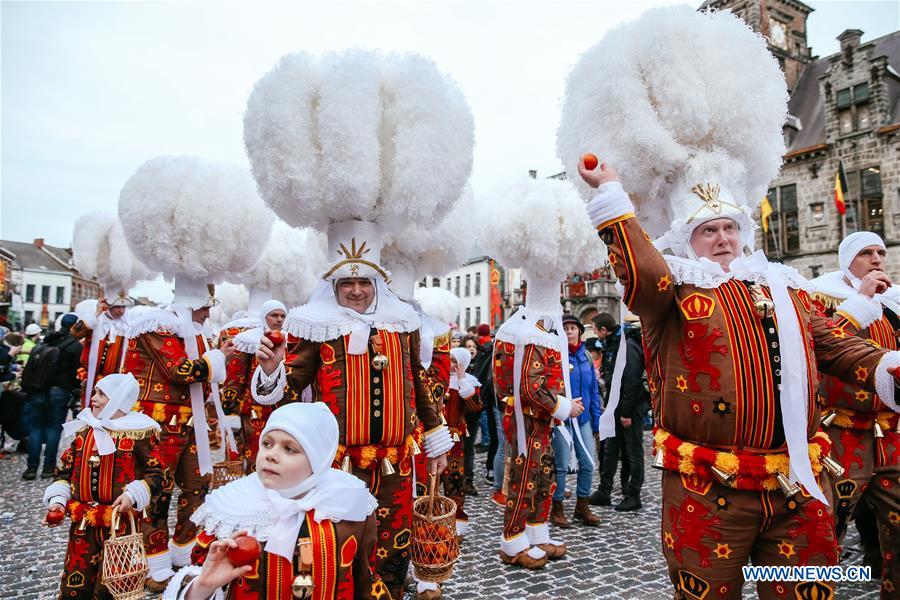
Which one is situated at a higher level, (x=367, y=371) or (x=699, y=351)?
(x=699, y=351)

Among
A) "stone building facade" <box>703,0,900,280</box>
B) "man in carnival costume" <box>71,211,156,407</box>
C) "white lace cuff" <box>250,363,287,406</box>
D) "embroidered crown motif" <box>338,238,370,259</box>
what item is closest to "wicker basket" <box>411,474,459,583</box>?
"white lace cuff" <box>250,363,287,406</box>

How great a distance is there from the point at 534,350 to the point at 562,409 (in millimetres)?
557

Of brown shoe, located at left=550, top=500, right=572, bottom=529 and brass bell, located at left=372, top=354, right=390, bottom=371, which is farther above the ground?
brass bell, located at left=372, top=354, right=390, bottom=371

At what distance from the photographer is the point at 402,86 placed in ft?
12.0

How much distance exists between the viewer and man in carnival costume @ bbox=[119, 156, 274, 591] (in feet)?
15.6

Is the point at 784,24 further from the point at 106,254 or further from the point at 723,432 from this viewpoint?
the point at 723,432

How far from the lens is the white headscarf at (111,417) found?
3.81 meters

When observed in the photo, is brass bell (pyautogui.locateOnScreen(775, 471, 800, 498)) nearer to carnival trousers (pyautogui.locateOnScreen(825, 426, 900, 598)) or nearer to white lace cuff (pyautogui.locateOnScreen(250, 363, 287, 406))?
carnival trousers (pyautogui.locateOnScreen(825, 426, 900, 598))

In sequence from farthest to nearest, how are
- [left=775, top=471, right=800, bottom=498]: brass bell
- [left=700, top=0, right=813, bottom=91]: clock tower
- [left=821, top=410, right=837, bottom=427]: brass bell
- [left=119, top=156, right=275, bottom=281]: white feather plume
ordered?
[left=700, top=0, right=813, bottom=91]: clock tower, [left=119, top=156, right=275, bottom=281]: white feather plume, [left=821, top=410, right=837, bottom=427]: brass bell, [left=775, top=471, right=800, bottom=498]: brass bell

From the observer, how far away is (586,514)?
6414 mm

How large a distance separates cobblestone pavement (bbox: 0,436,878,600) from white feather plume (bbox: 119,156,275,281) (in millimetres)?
2717

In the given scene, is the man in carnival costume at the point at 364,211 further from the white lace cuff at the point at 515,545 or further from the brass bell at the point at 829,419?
the brass bell at the point at 829,419

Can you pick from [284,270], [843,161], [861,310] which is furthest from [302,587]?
[843,161]

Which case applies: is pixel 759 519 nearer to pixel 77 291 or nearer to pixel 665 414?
pixel 665 414
